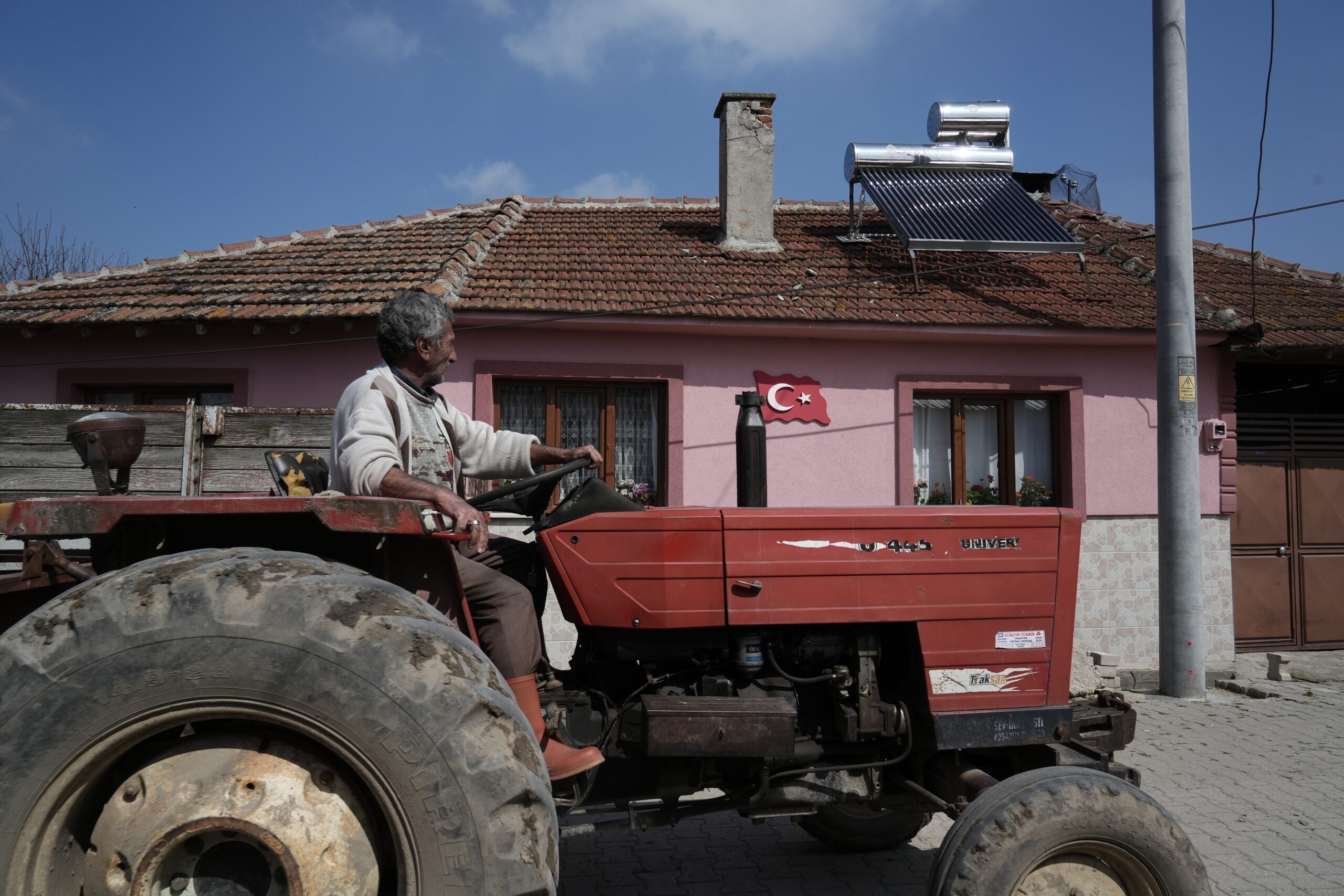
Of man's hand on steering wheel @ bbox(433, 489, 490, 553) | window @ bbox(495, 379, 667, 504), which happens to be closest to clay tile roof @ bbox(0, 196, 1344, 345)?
window @ bbox(495, 379, 667, 504)

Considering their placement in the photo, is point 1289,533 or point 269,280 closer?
point 269,280

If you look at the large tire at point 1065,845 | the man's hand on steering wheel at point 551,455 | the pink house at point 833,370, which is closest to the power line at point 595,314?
the pink house at point 833,370

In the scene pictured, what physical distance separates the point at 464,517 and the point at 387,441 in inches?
17.0

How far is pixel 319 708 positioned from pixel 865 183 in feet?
31.3

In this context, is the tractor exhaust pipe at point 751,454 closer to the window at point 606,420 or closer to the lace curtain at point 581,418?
the window at point 606,420

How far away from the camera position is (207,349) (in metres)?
7.53

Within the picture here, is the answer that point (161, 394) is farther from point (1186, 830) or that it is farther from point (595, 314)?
point (1186, 830)

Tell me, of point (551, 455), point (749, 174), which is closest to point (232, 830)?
point (551, 455)

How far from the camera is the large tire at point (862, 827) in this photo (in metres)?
3.49

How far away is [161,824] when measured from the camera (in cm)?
173

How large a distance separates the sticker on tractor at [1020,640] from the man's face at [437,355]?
76.6 inches

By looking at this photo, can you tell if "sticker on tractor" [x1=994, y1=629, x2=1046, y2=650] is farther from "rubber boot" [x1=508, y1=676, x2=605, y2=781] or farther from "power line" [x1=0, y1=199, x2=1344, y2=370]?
"power line" [x1=0, y1=199, x2=1344, y2=370]

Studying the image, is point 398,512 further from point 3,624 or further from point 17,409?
point 17,409

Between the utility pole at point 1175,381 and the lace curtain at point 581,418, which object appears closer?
the utility pole at point 1175,381
